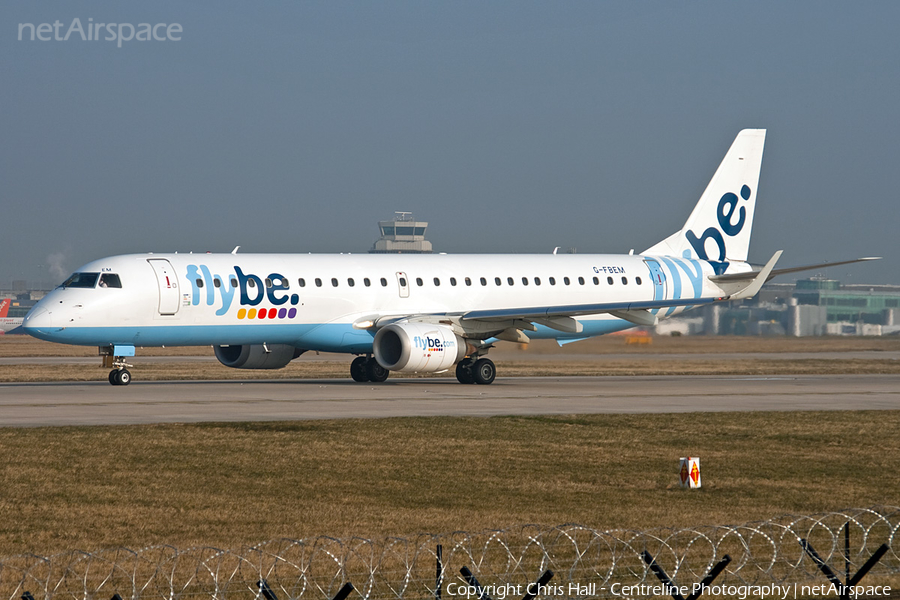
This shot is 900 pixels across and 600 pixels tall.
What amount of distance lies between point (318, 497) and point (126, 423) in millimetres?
9767

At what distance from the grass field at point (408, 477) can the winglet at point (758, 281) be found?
15.0m

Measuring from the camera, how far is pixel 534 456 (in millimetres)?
20578

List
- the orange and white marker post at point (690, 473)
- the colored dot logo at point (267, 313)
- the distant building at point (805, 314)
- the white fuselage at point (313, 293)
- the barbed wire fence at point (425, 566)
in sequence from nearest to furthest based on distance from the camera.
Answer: the barbed wire fence at point (425, 566) → the orange and white marker post at point (690, 473) → the white fuselage at point (313, 293) → the colored dot logo at point (267, 313) → the distant building at point (805, 314)

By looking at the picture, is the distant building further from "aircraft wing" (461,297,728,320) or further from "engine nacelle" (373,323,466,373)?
"engine nacelle" (373,323,466,373)

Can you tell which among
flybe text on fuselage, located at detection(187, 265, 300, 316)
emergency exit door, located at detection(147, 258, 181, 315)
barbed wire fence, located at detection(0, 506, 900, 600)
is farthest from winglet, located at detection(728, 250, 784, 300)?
barbed wire fence, located at detection(0, 506, 900, 600)

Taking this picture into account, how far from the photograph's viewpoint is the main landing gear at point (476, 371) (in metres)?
39.2

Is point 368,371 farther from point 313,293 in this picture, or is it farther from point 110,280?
point 110,280

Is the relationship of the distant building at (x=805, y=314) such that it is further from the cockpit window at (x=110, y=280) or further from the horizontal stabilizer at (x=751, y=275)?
the cockpit window at (x=110, y=280)

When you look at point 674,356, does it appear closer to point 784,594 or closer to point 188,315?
point 188,315

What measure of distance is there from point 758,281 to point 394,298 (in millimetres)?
13676

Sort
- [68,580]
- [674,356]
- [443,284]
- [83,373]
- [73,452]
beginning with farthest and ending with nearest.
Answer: [674,356], [83,373], [443,284], [73,452], [68,580]

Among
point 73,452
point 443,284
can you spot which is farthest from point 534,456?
point 443,284

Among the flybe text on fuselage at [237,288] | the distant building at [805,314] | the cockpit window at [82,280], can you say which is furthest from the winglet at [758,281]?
the cockpit window at [82,280]
